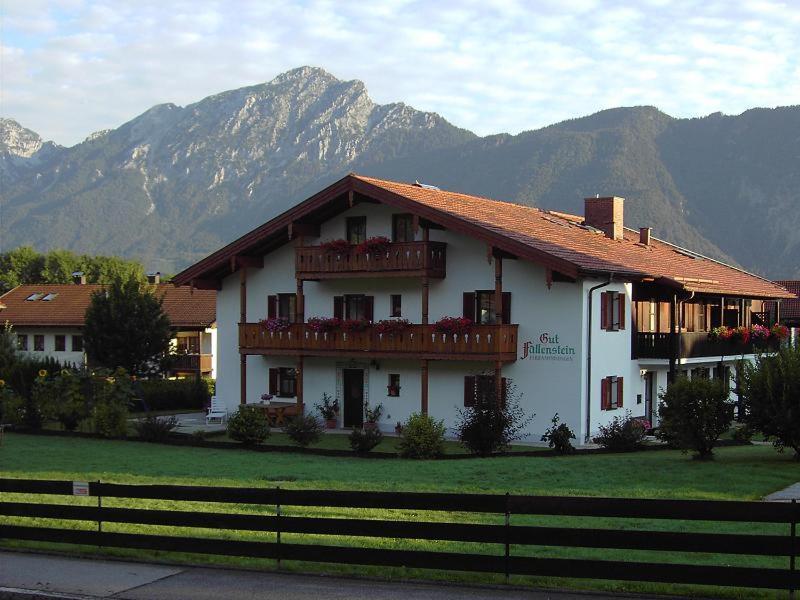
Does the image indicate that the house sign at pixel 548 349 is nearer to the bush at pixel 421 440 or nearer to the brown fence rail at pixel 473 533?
the bush at pixel 421 440

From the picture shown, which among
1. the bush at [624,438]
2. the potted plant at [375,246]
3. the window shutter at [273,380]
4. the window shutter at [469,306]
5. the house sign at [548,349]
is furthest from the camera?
the window shutter at [273,380]

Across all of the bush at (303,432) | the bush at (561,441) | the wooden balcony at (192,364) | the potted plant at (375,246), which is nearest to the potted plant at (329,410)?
the potted plant at (375,246)

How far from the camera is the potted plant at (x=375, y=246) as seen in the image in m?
35.2

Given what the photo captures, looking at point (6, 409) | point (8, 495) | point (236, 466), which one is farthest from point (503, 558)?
point (6, 409)

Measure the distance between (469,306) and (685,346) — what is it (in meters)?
8.70

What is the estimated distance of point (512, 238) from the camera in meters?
32.6

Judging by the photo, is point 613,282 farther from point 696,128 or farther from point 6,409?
point 696,128

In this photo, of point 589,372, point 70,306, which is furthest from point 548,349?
point 70,306

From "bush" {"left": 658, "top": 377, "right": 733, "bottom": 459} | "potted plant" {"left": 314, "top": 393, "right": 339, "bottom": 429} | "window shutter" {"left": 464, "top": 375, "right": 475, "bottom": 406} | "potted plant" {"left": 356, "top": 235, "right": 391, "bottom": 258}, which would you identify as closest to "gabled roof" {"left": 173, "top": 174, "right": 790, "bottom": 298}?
"potted plant" {"left": 356, "top": 235, "right": 391, "bottom": 258}

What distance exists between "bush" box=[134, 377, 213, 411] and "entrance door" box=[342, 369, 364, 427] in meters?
12.6

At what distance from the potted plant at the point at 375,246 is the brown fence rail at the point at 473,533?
74.2 ft

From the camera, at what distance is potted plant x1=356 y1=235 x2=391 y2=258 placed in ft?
116

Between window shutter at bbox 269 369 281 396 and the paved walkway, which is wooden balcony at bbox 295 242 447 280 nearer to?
window shutter at bbox 269 369 281 396

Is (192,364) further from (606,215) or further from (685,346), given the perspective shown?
(685,346)
